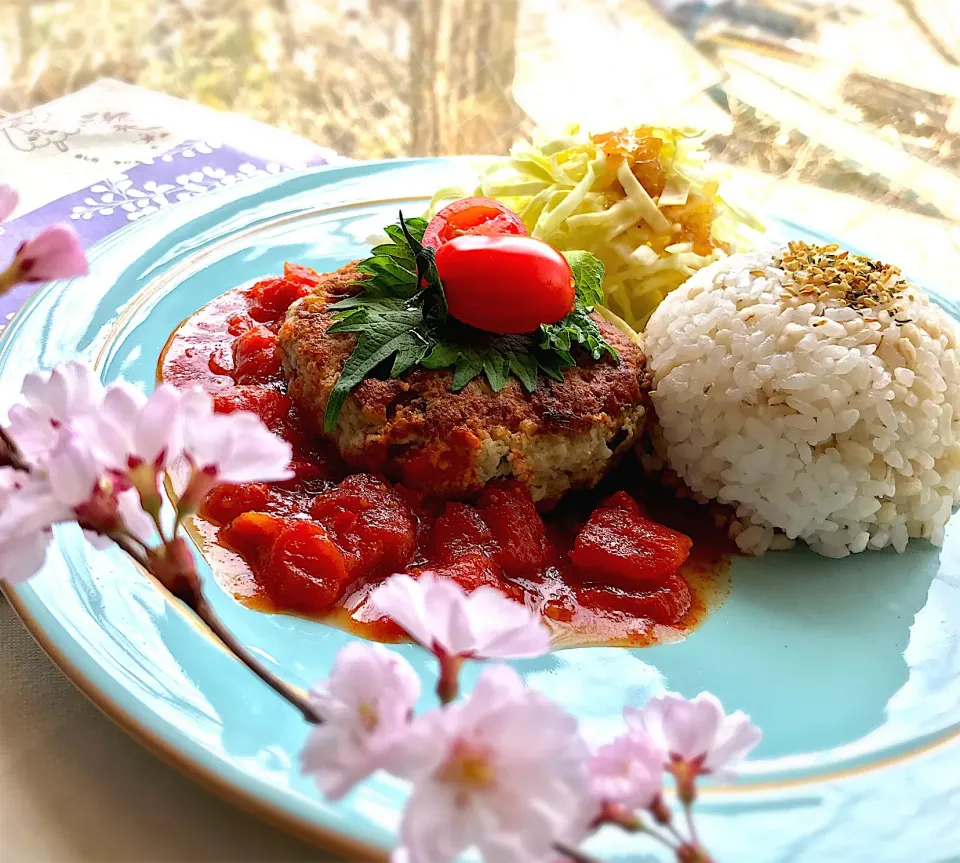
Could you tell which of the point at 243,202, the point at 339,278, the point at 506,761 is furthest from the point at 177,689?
the point at 243,202

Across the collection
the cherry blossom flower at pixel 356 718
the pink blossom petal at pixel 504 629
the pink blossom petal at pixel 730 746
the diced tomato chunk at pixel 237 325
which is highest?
the pink blossom petal at pixel 504 629

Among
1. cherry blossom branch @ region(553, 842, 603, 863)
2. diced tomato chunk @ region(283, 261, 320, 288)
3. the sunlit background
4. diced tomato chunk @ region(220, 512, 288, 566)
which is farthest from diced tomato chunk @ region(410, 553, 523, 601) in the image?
the sunlit background

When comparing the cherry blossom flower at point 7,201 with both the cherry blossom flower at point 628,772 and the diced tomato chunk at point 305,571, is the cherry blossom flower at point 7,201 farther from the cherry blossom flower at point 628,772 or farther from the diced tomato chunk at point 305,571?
the diced tomato chunk at point 305,571

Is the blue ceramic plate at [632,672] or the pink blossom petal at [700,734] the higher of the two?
the pink blossom petal at [700,734]

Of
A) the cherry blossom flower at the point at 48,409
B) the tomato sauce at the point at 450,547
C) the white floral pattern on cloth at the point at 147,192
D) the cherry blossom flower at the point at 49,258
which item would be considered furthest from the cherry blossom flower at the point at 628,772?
the white floral pattern on cloth at the point at 147,192

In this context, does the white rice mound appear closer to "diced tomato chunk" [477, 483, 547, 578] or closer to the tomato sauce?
the tomato sauce

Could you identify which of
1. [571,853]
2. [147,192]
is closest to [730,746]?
[571,853]
